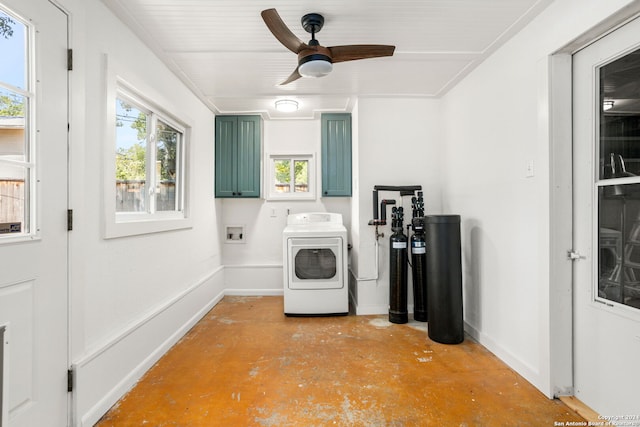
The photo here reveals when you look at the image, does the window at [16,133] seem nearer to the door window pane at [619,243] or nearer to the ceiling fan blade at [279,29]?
the ceiling fan blade at [279,29]

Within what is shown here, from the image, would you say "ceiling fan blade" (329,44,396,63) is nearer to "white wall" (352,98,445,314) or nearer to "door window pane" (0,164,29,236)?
"white wall" (352,98,445,314)

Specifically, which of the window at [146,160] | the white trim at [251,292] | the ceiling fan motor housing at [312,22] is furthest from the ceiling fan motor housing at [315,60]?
the white trim at [251,292]

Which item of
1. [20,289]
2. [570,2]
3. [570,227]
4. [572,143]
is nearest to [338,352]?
[570,227]

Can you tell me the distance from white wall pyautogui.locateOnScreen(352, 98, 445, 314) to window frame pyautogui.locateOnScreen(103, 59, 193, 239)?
188 centimetres

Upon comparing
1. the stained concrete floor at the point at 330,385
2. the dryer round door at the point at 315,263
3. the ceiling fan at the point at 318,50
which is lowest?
the stained concrete floor at the point at 330,385

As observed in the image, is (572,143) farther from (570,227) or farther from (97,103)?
(97,103)

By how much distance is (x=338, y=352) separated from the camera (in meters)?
2.44

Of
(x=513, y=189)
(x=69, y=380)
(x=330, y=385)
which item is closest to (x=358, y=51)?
(x=513, y=189)

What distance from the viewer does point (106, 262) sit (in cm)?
181

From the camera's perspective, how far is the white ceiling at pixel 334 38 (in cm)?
182

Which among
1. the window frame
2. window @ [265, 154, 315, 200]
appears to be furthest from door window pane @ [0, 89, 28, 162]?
window @ [265, 154, 315, 200]

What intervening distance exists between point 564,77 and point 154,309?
3241 millimetres

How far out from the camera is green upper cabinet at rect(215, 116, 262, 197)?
3916mm

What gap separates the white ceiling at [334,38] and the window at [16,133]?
0.71 m
